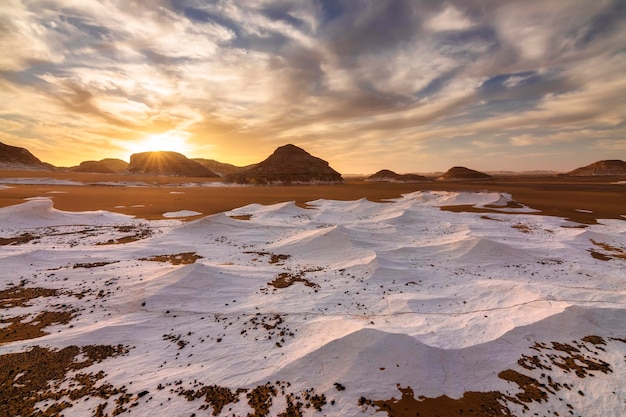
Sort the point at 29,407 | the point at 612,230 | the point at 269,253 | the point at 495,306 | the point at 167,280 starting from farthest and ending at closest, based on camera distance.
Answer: the point at 612,230
the point at 269,253
the point at 167,280
the point at 495,306
the point at 29,407

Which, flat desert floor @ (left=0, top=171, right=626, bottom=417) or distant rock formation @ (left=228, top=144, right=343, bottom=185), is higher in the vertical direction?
distant rock formation @ (left=228, top=144, right=343, bottom=185)

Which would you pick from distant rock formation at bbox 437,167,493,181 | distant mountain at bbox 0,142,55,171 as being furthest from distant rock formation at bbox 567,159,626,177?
distant mountain at bbox 0,142,55,171

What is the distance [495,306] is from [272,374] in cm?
867

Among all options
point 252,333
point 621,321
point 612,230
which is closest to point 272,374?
point 252,333

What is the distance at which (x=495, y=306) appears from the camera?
10.7 metres

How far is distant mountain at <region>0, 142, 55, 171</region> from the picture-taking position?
4793 inches

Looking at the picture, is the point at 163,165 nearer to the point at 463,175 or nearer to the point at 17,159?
the point at 17,159

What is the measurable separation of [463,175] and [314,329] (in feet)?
512

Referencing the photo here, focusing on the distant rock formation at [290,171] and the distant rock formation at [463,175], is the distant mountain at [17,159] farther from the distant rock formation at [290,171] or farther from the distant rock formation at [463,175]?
the distant rock formation at [463,175]

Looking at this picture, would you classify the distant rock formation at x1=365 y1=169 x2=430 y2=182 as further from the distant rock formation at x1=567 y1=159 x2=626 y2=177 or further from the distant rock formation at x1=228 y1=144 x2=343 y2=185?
the distant rock formation at x1=567 y1=159 x2=626 y2=177

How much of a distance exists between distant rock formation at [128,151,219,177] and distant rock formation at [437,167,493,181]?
132032 millimetres

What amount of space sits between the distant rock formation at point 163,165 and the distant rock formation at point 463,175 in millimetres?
132032

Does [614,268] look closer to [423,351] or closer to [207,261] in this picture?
[423,351]

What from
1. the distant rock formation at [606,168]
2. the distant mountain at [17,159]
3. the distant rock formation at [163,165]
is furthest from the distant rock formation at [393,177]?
the distant mountain at [17,159]
